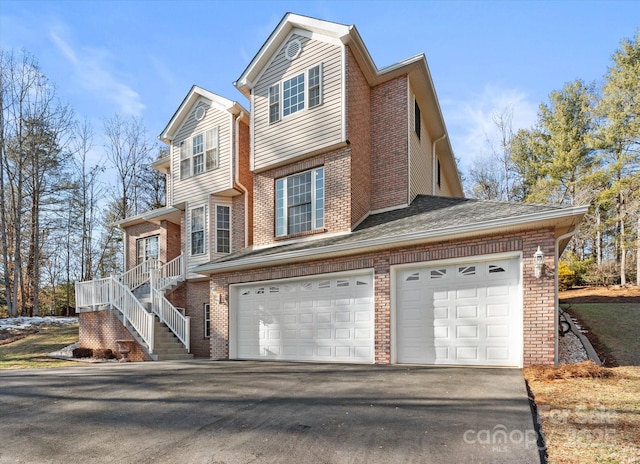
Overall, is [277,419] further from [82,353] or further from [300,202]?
[82,353]

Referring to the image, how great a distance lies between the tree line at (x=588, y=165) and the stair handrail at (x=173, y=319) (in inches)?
661

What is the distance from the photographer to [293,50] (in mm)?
12398

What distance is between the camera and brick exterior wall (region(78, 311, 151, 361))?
42.7 feet

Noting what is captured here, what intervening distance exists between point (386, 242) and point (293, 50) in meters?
7.29

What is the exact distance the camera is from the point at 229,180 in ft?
46.9

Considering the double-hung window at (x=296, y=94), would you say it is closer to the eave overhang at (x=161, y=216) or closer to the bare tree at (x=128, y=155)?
the eave overhang at (x=161, y=216)

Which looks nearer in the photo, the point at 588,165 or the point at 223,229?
the point at 223,229

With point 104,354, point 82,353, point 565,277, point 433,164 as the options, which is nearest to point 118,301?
point 104,354

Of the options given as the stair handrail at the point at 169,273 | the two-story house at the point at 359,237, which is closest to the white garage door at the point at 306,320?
the two-story house at the point at 359,237

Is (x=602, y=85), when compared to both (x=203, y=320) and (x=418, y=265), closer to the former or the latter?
(x=418, y=265)

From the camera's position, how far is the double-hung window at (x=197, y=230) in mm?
15133

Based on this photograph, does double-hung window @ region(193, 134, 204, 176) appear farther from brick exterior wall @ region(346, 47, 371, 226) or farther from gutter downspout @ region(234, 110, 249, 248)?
brick exterior wall @ region(346, 47, 371, 226)

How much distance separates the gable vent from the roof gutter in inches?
249

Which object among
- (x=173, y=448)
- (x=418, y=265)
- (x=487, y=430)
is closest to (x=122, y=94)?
(x=418, y=265)
